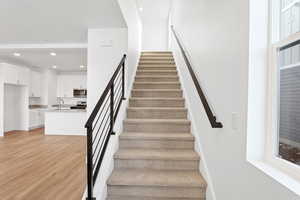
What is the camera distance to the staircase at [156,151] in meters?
1.96

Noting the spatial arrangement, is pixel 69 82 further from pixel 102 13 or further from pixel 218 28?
pixel 218 28

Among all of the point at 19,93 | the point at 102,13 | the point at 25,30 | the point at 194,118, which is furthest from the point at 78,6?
the point at 19,93

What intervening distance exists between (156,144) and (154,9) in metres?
5.98

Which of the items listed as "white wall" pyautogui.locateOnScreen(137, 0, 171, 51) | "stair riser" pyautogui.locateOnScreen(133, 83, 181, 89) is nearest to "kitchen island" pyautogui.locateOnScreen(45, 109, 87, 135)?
"stair riser" pyautogui.locateOnScreen(133, 83, 181, 89)

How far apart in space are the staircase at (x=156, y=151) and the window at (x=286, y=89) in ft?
3.46

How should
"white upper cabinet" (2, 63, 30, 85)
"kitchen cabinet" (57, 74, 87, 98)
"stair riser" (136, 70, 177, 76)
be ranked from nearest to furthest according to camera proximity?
1. "stair riser" (136, 70, 177, 76)
2. "white upper cabinet" (2, 63, 30, 85)
3. "kitchen cabinet" (57, 74, 87, 98)

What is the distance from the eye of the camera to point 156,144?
2.53 m

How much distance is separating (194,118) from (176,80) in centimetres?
165

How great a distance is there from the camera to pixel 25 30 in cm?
349

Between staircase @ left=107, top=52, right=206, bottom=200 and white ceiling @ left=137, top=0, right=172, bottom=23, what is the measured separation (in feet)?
12.0

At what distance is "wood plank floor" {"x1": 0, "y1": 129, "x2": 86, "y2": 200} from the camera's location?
251 cm

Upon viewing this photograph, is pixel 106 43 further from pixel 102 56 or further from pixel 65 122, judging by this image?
pixel 65 122

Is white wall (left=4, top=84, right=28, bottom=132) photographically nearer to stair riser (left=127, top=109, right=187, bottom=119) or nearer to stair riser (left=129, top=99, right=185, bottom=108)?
stair riser (left=129, top=99, right=185, bottom=108)

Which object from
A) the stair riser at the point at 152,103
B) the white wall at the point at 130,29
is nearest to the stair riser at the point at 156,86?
the white wall at the point at 130,29
